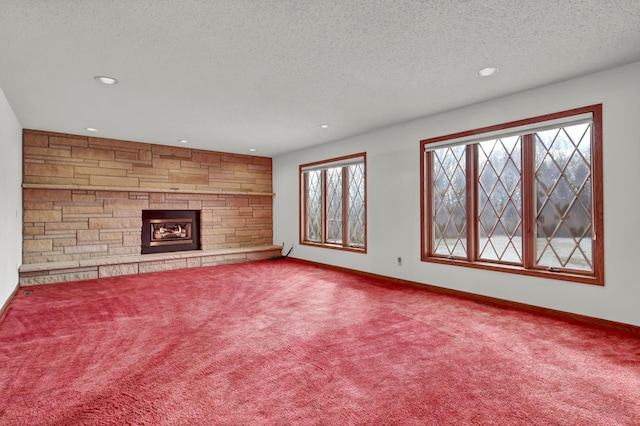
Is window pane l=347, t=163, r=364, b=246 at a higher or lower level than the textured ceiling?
lower

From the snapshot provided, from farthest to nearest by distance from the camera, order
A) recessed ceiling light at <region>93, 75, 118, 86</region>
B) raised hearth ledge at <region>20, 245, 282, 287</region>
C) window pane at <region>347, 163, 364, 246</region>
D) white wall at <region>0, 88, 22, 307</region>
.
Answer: window pane at <region>347, 163, 364, 246</region> → raised hearth ledge at <region>20, 245, 282, 287</region> → white wall at <region>0, 88, 22, 307</region> → recessed ceiling light at <region>93, 75, 118, 86</region>

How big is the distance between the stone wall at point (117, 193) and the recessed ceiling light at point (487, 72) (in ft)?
15.9

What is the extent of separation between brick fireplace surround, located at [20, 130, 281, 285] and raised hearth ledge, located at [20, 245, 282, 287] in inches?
0.5

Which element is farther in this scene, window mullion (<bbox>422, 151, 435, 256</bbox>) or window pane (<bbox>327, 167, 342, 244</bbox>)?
window pane (<bbox>327, 167, 342, 244</bbox>)

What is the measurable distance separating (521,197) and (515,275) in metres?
0.82

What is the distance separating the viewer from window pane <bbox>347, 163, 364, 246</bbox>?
543cm

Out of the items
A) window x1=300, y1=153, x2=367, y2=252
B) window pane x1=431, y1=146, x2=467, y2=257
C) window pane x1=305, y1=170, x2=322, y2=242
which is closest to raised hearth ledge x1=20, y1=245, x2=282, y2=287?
window pane x1=305, y1=170, x2=322, y2=242

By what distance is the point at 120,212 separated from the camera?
5520mm

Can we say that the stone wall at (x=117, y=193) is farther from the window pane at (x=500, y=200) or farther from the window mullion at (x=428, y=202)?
the window pane at (x=500, y=200)

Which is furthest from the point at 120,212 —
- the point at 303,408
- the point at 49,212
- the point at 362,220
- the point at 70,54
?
the point at 303,408

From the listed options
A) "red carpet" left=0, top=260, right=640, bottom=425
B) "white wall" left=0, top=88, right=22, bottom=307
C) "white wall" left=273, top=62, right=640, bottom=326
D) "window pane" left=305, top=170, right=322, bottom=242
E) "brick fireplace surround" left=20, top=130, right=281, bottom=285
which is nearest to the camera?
"red carpet" left=0, top=260, right=640, bottom=425

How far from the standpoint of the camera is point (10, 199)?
386 cm

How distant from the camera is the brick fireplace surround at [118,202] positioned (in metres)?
4.85

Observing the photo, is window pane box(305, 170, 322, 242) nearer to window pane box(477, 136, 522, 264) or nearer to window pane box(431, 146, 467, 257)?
window pane box(431, 146, 467, 257)
